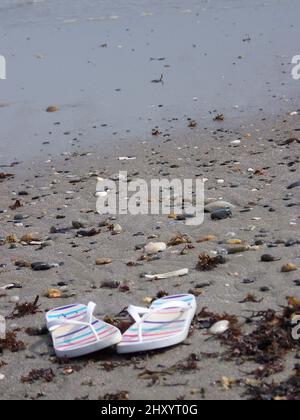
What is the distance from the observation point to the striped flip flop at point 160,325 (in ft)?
14.0

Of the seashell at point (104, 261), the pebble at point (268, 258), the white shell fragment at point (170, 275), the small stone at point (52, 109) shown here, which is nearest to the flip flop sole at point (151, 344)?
the white shell fragment at point (170, 275)

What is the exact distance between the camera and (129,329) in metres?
4.50

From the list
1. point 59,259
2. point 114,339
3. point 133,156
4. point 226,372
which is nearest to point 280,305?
point 226,372

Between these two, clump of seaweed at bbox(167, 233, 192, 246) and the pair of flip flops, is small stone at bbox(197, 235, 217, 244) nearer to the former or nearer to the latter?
clump of seaweed at bbox(167, 233, 192, 246)

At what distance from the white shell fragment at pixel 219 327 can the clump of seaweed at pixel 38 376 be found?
3.37ft

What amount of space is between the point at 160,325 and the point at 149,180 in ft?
13.4

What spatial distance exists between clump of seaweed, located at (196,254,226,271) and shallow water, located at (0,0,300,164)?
473cm

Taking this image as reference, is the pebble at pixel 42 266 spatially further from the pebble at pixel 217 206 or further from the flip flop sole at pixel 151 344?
the flip flop sole at pixel 151 344

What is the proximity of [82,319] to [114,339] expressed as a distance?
51 centimetres

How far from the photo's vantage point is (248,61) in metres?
12.9

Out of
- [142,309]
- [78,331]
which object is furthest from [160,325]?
[78,331]

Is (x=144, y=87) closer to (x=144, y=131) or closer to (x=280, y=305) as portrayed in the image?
(x=144, y=131)

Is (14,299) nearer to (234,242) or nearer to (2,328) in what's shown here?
(2,328)

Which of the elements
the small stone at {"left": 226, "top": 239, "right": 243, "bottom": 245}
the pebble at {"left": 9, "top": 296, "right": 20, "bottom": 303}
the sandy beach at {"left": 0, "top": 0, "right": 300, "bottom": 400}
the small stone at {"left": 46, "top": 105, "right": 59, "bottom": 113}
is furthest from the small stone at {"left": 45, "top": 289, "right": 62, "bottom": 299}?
the small stone at {"left": 46, "top": 105, "right": 59, "bottom": 113}
